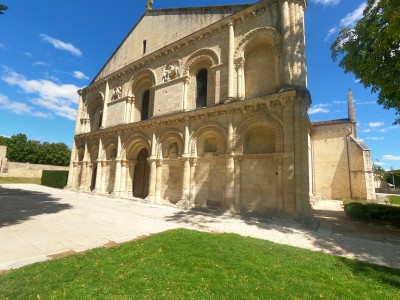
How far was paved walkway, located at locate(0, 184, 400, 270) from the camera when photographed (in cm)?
537

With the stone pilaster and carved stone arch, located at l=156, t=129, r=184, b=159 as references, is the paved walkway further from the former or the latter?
carved stone arch, located at l=156, t=129, r=184, b=159

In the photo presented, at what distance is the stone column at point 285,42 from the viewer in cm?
1023

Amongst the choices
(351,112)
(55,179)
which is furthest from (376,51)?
(55,179)

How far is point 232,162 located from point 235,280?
749cm

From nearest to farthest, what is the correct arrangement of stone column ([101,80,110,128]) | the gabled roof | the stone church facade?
1. the stone church facade
2. the gabled roof
3. stone column ([101,80,110,128])

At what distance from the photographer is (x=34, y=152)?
48.7 meters

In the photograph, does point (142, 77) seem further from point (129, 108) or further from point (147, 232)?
point (147, 232)

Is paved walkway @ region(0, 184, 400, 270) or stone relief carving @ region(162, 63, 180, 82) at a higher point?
stone relief carving @ region(162, 63, 180, 82)

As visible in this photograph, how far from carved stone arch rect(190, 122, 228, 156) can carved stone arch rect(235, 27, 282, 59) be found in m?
4.27

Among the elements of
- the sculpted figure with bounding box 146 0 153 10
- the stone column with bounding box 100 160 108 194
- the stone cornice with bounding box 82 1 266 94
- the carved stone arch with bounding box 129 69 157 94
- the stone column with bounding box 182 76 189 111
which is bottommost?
the stone column with bounding box 100 160 108 194

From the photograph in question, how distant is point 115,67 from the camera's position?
20844 millimetres

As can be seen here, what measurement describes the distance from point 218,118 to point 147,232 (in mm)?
7210

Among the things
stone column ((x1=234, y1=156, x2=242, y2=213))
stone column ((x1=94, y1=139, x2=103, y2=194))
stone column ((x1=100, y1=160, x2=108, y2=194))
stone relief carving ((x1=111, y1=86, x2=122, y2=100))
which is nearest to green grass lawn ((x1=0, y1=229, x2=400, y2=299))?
stone column ((x1=234, y1=156, x2=242, y2=213))

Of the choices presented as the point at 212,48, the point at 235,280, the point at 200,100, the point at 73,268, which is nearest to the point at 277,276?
the point at 235,280
